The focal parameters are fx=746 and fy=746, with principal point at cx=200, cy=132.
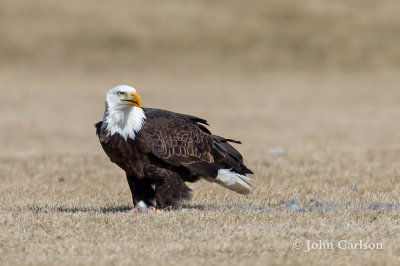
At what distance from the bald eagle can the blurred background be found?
10622mm

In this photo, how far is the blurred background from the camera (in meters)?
24.7

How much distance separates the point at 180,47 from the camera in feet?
163

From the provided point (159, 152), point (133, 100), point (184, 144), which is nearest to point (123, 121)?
point (133, 100)

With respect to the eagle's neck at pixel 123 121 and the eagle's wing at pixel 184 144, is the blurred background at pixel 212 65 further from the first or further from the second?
the eagle's neck at pixel 123 121

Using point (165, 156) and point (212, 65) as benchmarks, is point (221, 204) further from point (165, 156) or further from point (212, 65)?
point (212, 65)

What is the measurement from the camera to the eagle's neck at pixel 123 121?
26.5ft

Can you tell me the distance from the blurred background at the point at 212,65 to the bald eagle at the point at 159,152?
1062 centimetres

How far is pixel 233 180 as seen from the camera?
867 cm

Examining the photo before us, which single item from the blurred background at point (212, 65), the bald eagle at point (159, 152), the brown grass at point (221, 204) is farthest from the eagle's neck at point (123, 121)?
the blurred background at point (212, 65)

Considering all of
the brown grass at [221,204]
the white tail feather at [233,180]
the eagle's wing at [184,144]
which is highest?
the eagle's wing at [184,144]

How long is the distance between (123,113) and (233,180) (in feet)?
5.04

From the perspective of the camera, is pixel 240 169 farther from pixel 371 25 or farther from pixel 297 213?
pixel 371 25

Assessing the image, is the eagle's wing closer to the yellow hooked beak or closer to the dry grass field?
the yellow hooked beak

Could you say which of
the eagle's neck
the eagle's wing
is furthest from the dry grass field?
the eagle's neck
